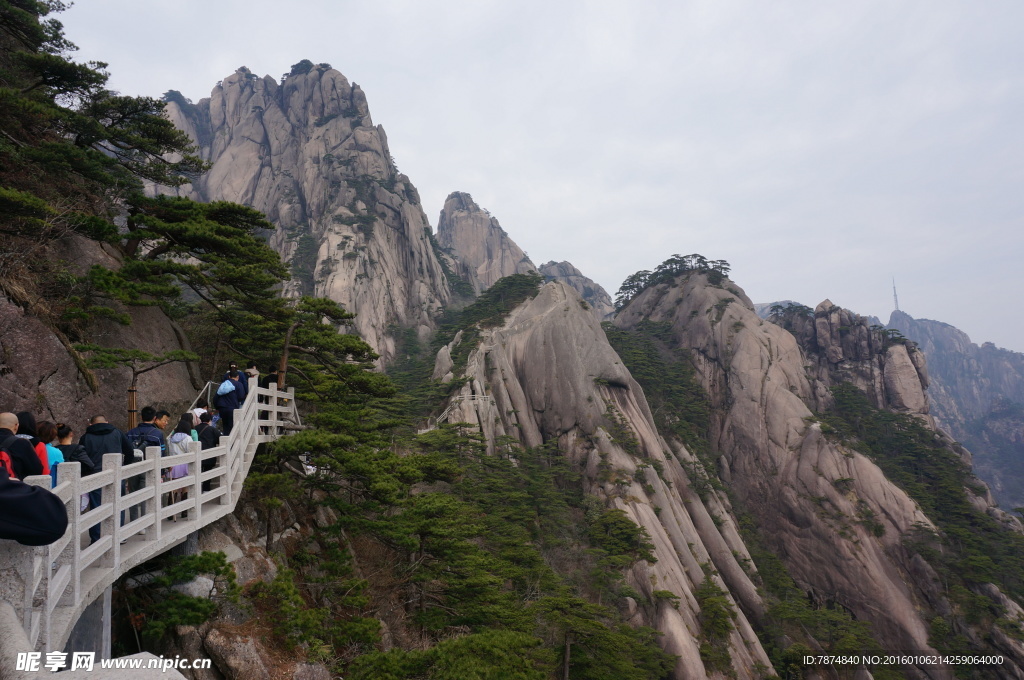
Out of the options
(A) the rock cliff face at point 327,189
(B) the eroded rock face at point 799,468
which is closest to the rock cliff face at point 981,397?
(B) the eroded rock face at point 799,468

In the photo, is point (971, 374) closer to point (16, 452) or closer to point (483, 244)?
point (483, 244)

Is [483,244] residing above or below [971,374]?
above

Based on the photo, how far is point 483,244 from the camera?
328 ft

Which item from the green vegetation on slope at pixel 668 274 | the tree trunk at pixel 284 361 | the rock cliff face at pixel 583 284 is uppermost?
the rock cliff face at pixel 583 284

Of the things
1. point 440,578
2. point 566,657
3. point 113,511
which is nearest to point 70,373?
point 113,511

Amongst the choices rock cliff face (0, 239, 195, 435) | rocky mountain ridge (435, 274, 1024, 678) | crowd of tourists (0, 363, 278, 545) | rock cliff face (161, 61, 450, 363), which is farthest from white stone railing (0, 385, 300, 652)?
rock cliff face (161, 61, 450, 363)

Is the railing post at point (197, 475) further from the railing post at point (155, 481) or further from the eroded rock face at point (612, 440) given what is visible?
the eroded rock face at point (612, 440)

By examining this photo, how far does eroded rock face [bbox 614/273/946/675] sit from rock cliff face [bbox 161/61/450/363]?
110ft

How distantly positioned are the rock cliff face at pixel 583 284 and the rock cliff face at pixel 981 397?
7172 centimetres

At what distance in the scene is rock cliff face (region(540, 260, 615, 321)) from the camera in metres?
107

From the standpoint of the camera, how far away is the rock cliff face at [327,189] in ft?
178

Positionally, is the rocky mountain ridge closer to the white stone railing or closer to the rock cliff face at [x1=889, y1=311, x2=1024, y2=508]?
the white stone railing

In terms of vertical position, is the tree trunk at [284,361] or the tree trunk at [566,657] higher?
the tree trunk at [284,361]

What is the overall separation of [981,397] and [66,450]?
177687 millimetres
